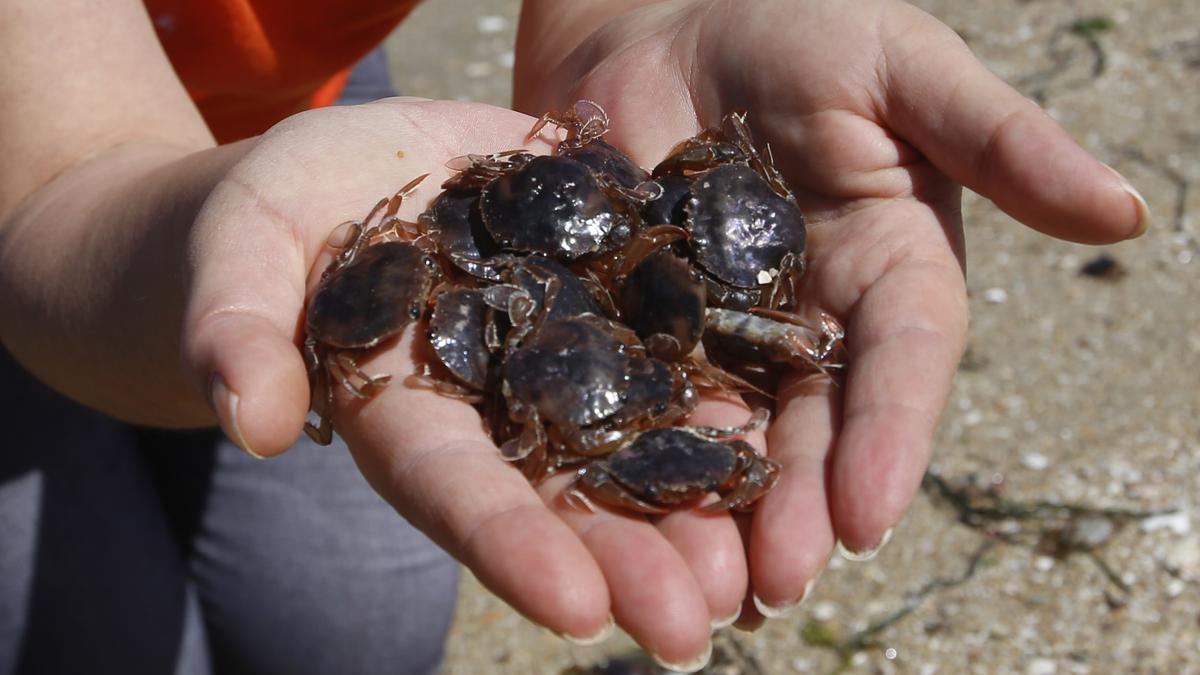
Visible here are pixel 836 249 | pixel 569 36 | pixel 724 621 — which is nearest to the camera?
pixel 724 621

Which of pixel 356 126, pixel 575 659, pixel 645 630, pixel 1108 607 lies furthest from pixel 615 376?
pixel 1108 607

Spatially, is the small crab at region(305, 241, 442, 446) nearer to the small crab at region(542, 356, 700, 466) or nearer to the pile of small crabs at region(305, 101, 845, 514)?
the pile of small crabs at region(305, 101, 845, 514)

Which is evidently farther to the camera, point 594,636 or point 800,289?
point 800,289

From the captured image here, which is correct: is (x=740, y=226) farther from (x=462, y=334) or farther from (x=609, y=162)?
(x=462, y=334)

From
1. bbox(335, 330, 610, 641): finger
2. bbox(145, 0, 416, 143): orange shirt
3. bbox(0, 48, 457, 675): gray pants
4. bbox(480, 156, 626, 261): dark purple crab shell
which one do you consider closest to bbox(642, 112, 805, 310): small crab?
bbox(480, 156, 626, 261): dark purple crab shell

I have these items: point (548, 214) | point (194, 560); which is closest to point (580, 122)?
point (548, 214)

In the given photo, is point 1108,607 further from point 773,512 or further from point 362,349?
point 362,349
